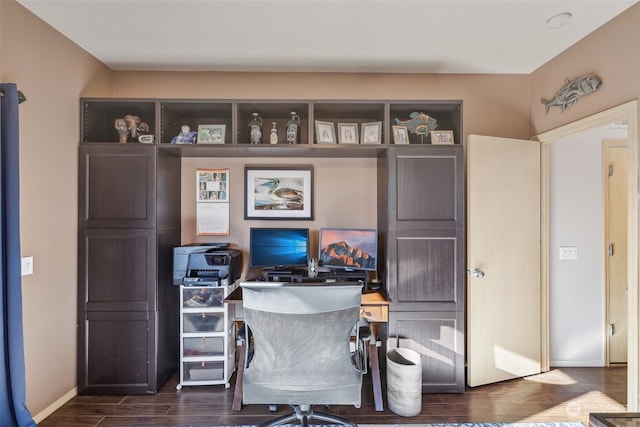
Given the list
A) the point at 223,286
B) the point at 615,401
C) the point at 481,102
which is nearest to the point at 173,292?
the point at 223,286

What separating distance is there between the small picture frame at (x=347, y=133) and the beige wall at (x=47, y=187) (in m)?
2.11

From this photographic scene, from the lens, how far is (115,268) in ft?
8.21

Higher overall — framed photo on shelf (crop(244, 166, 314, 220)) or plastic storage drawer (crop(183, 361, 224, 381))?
framed photo on shelf (crop(244, 166, 314, 220))

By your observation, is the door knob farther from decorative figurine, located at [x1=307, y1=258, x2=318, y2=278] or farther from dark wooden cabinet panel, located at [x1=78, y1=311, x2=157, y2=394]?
dark wooden cabinet panel, located at [x1=78, y1=311, x2=157, y2=394]

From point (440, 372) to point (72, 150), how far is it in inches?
131

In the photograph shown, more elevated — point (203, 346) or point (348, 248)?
point (348, 248)

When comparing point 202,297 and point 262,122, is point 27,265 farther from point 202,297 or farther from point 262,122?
point 262,122

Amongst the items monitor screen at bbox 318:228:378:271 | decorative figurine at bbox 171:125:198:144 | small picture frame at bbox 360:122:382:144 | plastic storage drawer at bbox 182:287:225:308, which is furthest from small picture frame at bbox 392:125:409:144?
plastic storage drawer at bbox 182:287:225:308

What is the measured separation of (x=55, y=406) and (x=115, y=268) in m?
1.02

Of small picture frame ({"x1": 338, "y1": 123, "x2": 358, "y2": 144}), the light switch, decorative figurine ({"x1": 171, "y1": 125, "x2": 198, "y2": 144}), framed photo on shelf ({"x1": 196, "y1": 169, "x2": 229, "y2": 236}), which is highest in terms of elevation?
small picture frame ({"x1": 338, "y1": 123, "x2": 358, "y2": 144})

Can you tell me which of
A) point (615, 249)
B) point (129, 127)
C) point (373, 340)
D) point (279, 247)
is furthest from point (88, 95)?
point (615, 249)

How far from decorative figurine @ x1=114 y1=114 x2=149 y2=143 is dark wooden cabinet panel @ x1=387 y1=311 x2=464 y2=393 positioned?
8.44 feet

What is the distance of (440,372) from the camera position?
98.9 inches

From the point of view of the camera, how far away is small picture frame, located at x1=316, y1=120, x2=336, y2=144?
2.70 meters
